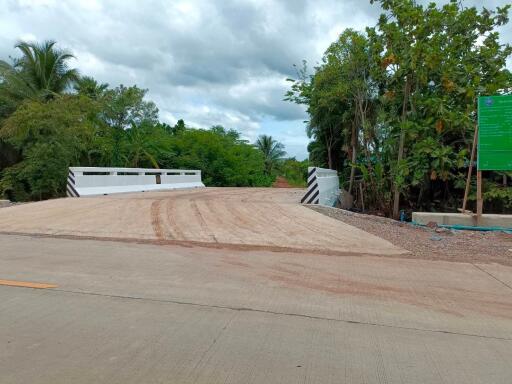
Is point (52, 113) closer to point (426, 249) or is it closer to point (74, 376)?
point (426, 249)

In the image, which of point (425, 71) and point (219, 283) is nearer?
point (219, 283)

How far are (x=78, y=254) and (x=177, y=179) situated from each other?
17056 mm

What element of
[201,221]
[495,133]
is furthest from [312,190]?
[495,133]

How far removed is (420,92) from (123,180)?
1285 centimetres

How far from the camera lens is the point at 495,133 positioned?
11.1 metres

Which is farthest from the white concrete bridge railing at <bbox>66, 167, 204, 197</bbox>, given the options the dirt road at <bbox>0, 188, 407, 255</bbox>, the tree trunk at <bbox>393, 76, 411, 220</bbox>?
the tree trunk at <bbox>393, 76, 411, 220</bbox>

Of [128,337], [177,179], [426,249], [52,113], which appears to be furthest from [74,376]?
[177,179]

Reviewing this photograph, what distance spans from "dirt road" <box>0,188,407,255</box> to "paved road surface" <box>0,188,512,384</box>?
1.53 meters

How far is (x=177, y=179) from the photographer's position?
80.9ft

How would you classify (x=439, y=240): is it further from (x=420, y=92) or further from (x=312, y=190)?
(x=420, y=92)

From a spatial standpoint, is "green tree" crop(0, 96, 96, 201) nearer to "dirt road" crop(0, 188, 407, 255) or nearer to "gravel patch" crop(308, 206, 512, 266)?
"dirt road" crop(0, 188, 407, 255)

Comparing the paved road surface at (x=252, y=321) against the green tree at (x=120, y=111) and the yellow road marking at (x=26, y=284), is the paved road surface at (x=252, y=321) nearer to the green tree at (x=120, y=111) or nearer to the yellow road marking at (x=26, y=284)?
the yellow road marking at (x=26, y=284)

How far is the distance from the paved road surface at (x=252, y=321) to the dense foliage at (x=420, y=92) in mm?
7801

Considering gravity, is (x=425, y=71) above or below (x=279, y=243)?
above
